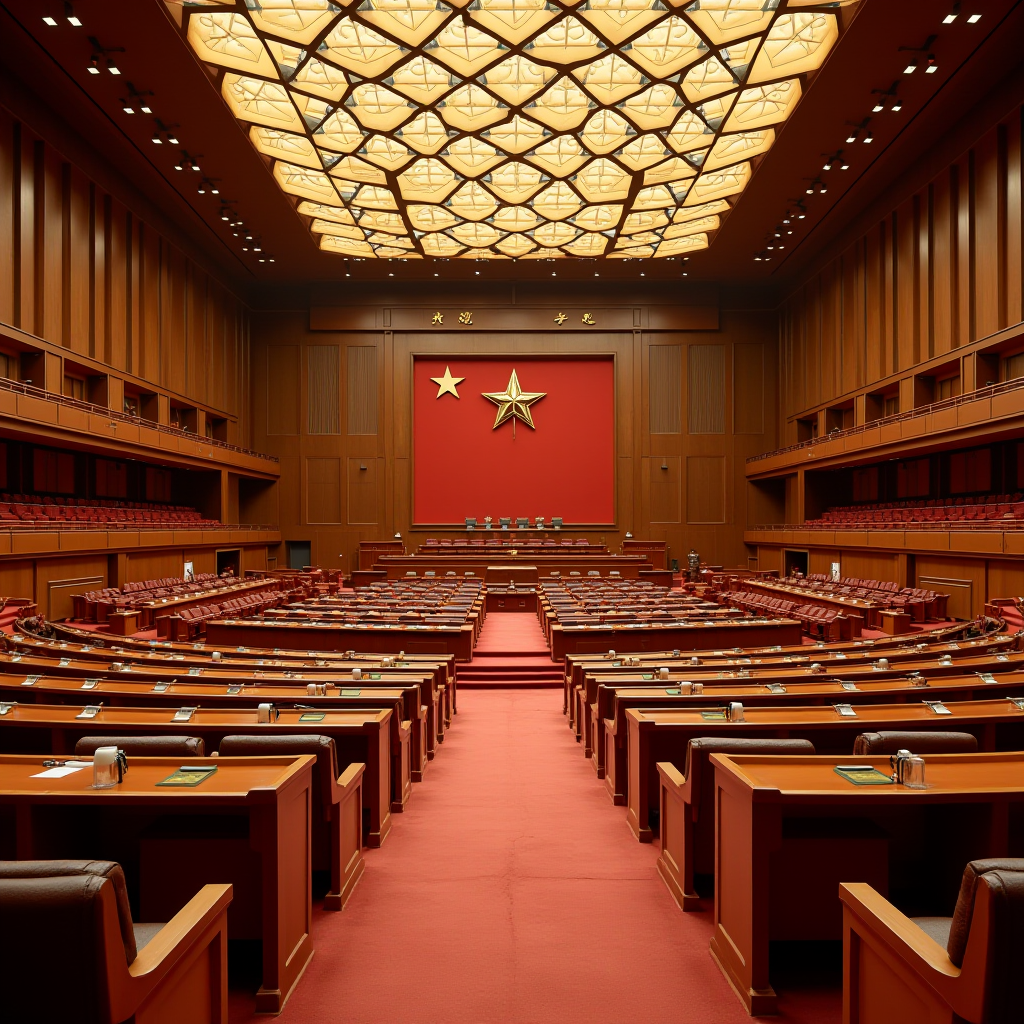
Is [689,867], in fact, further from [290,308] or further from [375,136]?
[290,308]

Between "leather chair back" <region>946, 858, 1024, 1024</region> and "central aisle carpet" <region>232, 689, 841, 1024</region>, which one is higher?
"leather chair back" <region>946, 858, 1024, 1024</region>

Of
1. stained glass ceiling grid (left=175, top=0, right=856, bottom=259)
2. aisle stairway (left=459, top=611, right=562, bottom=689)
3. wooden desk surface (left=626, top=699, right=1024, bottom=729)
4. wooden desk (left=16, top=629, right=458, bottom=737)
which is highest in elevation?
stained glass ceiling grid (left=175, top=0, right=856, bottom=259)

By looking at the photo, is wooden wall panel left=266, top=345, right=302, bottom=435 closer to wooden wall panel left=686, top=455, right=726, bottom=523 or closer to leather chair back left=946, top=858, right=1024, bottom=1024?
wooden wall panel left=686, top=455, right=726, bottom=523

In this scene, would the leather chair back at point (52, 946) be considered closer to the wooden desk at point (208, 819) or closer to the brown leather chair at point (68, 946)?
the brown leather chair at point (68, 946)

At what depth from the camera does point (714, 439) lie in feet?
91.1

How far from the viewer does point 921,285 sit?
18797mm

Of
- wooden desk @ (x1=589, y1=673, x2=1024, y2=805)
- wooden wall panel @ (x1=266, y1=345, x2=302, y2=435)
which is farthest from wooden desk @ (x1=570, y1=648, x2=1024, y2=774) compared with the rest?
wooden wall panel @ (x1=266, y1=345, x2=302, y2=435)

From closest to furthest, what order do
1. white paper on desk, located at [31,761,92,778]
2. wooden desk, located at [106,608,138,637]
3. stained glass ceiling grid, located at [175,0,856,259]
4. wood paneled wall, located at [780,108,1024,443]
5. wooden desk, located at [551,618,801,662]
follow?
white paper on desk, located at [31,761,92,778] < wooden desk, located at [551,618,801,662] < wooden desk, located at [106,608,138,637] < stained glass ceiling grid, located at [175,0,856,259] < wood paneled wall, located at [780,108,1024,443]

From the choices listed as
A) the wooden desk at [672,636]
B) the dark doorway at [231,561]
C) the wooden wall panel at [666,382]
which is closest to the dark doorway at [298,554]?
the dark doorway at [231,561]

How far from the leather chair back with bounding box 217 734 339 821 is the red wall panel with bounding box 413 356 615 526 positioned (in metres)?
A: 24.4

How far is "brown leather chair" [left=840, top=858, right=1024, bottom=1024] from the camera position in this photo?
1.50 meters

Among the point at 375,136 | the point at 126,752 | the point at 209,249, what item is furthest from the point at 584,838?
the point at 209,249

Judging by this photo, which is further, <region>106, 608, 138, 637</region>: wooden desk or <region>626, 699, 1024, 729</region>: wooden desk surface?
<region>106, 608, 138, 637</region>: wooden desk

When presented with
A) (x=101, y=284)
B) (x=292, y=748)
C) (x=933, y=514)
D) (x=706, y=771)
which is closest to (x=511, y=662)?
(x=706, y=771)
